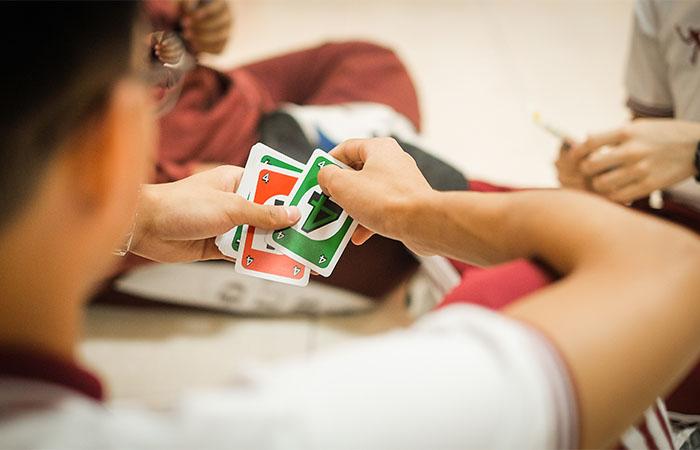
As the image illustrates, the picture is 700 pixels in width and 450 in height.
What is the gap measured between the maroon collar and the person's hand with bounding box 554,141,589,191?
684mm

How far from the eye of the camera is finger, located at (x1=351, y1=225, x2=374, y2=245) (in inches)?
26.3

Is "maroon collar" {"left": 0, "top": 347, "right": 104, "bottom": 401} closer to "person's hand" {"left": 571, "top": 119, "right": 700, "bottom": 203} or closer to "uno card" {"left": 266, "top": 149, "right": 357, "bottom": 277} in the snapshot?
"uno card" {"left": 266, "top": 149, "right": 357, "bottom": 277}

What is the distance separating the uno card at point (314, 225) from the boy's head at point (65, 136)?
0.28m

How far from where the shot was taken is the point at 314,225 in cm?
67

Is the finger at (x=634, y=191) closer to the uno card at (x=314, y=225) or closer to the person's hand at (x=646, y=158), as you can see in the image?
the person's hand at (x=646, y=158)

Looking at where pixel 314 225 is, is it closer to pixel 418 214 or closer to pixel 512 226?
pixel 418 214

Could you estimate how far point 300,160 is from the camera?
28.0 inches

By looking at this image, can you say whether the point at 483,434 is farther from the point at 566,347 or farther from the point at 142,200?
the point at 142,200

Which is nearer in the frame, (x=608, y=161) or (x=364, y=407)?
(x=364, y=407)

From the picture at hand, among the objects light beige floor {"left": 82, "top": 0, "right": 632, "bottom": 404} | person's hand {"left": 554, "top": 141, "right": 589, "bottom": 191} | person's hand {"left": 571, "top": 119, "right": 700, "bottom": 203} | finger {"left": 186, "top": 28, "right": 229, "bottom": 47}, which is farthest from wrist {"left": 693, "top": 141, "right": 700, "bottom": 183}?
finger {"left": 186, "top": 28, "right": 229, "bottom": 47}

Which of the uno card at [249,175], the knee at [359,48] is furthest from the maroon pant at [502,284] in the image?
the knee at [359,48]

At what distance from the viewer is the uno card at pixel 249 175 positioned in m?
0.67

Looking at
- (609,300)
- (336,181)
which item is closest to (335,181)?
(336,181)

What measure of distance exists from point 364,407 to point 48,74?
234 millimetres
